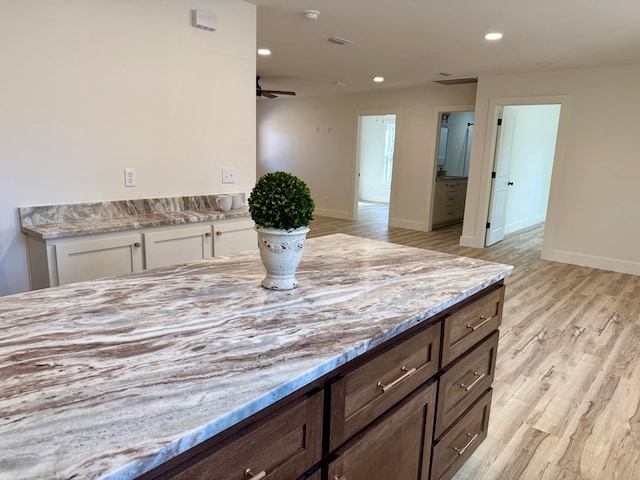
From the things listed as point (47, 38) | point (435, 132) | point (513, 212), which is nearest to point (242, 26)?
point (47, 38)

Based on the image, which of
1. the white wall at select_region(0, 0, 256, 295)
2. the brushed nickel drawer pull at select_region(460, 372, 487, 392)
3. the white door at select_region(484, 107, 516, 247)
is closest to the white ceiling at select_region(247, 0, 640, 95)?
the white wall at select_region(0, 0, 256, 295)

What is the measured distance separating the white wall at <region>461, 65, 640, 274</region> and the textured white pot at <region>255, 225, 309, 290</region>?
17.2 feet

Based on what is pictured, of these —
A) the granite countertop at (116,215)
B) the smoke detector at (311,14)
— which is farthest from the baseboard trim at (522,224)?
the granite countertop at (116,215)

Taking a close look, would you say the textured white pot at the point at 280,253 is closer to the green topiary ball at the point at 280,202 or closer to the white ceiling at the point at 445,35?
the green topiary ball at the point at 280,202

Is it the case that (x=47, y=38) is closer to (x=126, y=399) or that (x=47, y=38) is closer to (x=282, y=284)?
(x=282, y=284)

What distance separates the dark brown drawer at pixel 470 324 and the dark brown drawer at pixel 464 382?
0.05m

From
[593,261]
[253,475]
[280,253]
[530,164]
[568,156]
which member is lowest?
[593,261]

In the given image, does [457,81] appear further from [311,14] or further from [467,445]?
[467,445]

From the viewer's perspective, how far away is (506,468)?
2025 mm

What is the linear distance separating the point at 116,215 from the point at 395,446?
2.33 metres

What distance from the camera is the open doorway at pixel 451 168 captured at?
7.64 metres

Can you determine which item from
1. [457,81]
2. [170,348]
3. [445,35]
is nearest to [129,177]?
[170,348]

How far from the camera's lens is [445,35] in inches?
155

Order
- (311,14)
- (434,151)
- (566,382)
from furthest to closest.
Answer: (434,151) → (311,14) → (566,382)
